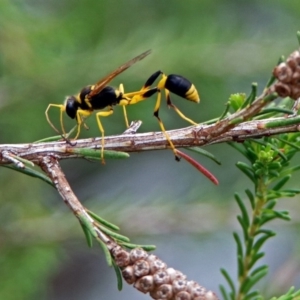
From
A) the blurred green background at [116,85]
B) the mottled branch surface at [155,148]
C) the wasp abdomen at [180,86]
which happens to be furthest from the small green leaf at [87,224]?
the blurred green background at [116,85]

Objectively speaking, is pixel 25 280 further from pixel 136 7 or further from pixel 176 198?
pixel 136 7

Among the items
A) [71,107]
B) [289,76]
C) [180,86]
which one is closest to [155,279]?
[289,76]

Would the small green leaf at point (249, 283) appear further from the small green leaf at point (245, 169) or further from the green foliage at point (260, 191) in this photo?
the small green leaf at point (245, 169)

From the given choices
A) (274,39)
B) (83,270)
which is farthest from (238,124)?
(83,270)

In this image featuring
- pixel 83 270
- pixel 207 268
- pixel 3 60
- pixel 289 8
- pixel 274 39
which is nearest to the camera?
pixel 3 60

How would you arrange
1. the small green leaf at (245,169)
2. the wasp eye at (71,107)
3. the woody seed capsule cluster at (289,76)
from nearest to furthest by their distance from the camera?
the woody seed capsule cluster at (289,76) → the small green leaf at (245,169) → the wasp eye at (71,107)

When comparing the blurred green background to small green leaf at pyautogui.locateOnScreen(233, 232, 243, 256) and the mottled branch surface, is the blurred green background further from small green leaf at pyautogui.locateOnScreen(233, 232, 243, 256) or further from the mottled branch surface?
the mottled branch surface

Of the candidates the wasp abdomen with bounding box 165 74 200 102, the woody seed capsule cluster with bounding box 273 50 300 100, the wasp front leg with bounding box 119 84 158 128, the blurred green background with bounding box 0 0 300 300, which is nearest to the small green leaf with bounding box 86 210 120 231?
the woody seed capsule cluster with bounding box 273 50 300 100

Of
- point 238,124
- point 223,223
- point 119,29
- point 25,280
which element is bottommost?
point 238,124
